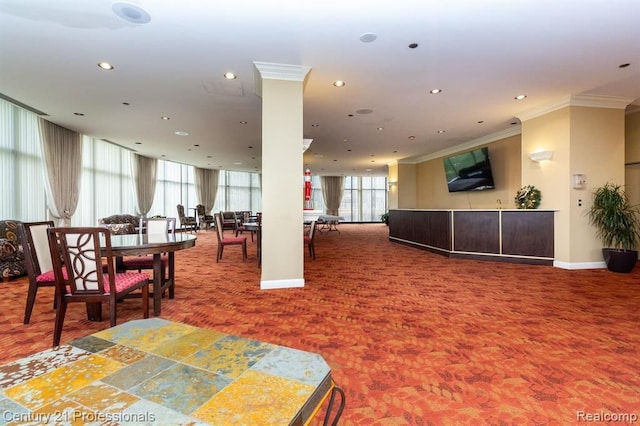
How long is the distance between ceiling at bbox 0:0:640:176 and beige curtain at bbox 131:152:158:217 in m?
3.73

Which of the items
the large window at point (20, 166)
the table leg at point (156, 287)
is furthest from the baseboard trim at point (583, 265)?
the large window at point (20, 166)

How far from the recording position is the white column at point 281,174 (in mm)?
3955

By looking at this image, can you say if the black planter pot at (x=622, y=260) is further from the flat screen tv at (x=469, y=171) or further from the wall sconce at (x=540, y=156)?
the flat screen tv at (x=469, y=171)

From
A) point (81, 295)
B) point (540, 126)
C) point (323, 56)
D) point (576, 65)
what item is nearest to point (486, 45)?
point (576, 65)

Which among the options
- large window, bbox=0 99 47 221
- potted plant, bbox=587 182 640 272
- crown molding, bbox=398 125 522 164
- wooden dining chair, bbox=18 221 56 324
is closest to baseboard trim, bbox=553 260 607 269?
potted plant, bbox=587 182 640 272

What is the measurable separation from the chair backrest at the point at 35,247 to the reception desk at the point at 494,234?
21.3 ft

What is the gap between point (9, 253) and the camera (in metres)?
4.50

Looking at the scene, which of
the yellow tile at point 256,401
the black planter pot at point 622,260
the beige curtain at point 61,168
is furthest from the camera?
the beige curtain at point 61,168

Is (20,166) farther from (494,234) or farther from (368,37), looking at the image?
(494,234)

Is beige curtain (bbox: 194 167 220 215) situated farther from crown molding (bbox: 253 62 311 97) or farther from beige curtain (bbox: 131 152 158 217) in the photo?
crown molding (bbox: 253 62 311 97)

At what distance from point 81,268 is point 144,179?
9484 millimetres

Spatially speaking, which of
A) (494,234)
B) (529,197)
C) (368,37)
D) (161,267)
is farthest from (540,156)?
(161,267)

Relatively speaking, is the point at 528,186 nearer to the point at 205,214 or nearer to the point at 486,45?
the point at 486,45

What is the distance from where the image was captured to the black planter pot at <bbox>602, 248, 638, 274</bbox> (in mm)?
4617
